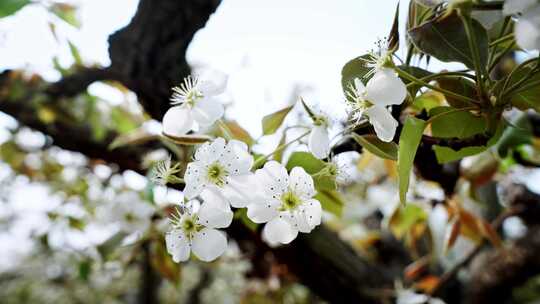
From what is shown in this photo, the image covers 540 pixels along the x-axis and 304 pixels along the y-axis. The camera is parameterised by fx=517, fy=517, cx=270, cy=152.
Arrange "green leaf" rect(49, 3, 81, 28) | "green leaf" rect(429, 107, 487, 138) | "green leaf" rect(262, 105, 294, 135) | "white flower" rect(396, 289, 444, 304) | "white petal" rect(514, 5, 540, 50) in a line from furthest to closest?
"white flower" rect(396, 289, 444, 304)
"green leaf" rect(49, 3, 81, 28)
"green leaf" rect(262, 105, 294, 135)
"green leaf" rect(429, 107, 487, 138)
"white petal" rect(514, 5, 540, 50)

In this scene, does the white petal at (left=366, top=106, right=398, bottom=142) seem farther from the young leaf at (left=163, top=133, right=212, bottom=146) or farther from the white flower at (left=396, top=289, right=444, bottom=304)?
the white flower at (left=396, top=289, right=444, bottom=304)

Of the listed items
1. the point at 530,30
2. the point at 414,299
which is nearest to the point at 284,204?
the point at 530,30

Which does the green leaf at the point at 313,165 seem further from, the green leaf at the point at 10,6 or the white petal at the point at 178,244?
the green leaf at the point at 10,6

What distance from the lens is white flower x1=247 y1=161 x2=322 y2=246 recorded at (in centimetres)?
42

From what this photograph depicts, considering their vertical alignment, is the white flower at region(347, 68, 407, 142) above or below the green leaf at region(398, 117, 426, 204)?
above

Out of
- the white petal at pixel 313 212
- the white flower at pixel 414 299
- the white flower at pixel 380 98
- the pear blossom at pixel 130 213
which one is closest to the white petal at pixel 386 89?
the white flower at pixel 380 98

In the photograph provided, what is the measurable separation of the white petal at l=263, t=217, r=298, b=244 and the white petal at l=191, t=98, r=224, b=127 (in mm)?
107

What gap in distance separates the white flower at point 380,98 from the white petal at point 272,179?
0.26 ft

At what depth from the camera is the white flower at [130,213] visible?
98 centimetres

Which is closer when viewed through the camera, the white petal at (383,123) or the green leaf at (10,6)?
the white petal at (383,123)

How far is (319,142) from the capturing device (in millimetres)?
445

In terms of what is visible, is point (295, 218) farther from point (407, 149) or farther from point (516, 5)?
point (516, 5)

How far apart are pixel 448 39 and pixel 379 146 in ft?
0.34

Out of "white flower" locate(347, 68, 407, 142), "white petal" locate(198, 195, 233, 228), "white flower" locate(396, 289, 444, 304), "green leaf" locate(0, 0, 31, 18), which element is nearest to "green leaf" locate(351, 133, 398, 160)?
"white flower" locate(347, 68, 407, 142)
